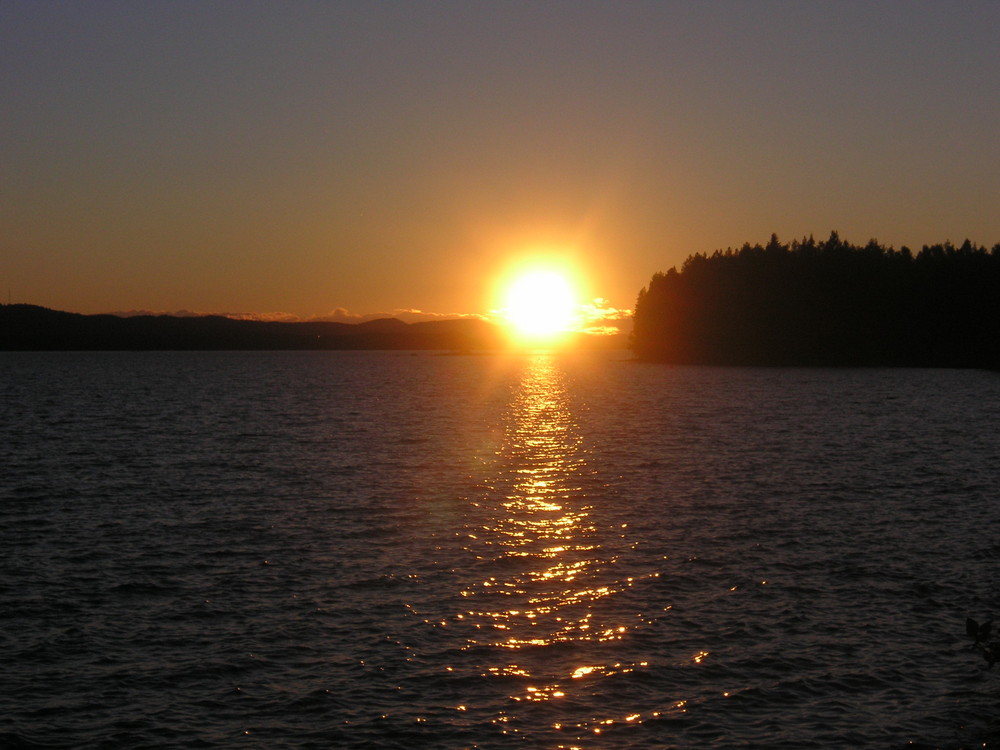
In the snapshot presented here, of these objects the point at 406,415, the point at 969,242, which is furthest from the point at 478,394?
the point at 969,242

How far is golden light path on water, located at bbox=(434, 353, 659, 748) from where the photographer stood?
1727cm

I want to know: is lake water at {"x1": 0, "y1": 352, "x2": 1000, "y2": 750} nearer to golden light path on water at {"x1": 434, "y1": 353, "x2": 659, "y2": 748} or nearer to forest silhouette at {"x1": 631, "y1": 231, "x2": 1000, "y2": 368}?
golden light path on water at {"x1": 434, "y1": 353, "x2": 659, "y2": 748}

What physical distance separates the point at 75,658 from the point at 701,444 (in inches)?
1853

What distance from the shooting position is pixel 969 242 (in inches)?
7407

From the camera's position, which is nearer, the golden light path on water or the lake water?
the lake water

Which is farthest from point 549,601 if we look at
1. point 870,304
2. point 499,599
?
point 870,304

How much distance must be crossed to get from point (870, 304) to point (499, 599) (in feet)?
564

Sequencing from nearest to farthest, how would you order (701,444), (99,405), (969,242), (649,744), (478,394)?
(649,744), (701,444), (99,405), (478,394), (969,242)

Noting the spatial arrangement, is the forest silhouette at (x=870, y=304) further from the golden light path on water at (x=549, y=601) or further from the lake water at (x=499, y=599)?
the golden light path on water at (x=549, y=601)

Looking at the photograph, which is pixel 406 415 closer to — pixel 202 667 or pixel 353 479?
pixel 353 479

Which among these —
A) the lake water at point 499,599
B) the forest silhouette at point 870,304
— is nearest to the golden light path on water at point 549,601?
the lake water at point 499,599

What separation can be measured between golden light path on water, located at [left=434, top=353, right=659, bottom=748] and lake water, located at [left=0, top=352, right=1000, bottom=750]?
0.29 feet

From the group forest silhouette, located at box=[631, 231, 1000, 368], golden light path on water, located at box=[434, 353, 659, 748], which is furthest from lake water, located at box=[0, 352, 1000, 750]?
forest silhouette, located at box=[631, 231, 1000, 368]

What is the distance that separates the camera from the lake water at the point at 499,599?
1641cm
